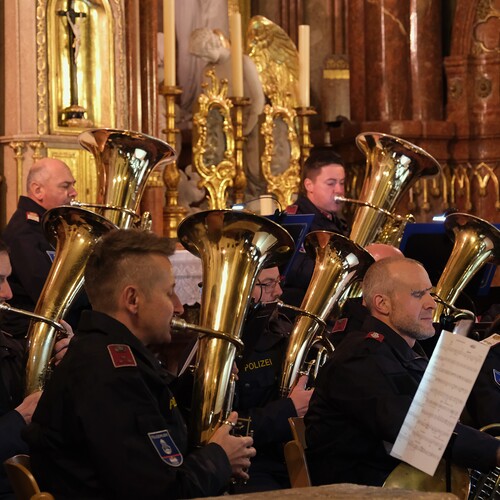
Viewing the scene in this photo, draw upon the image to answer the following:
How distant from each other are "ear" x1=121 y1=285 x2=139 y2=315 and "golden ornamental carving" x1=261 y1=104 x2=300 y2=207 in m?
5.89

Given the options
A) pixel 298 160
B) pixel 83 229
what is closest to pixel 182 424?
pixel 83 229

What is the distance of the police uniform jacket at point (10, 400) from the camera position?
12.6ft

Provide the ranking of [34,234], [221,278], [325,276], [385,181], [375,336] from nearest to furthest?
[221,278], [375,336], [325,276], [34,234], [385,181]

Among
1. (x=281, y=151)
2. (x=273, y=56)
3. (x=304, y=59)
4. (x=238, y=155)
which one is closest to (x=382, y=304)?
(x=238, y=155)

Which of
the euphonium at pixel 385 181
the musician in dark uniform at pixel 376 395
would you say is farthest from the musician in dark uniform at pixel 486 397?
the euphonium at pixel 385 181

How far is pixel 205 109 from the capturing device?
8.75 metres

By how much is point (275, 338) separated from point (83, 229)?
3.07ft

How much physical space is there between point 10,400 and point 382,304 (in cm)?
136

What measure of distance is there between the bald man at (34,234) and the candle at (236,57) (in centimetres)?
267

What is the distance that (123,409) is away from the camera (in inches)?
124

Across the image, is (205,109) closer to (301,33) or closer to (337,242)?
(301,33)

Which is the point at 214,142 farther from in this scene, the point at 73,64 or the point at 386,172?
the point at 386,172

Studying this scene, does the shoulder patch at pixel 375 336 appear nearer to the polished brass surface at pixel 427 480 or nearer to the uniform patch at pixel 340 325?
the polished brass surface at pixel 427 480

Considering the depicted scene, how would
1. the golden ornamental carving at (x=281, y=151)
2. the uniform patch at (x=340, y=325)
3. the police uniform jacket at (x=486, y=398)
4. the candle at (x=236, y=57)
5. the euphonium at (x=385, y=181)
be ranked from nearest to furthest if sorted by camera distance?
the police uniform jacket at (x=486, y=398), the uniform patch at (x=340, y=325), the euphonium at (x=385, y=181), the candle at (x=236, y=57), the golden ornamental carving at (x=281, y=151)
